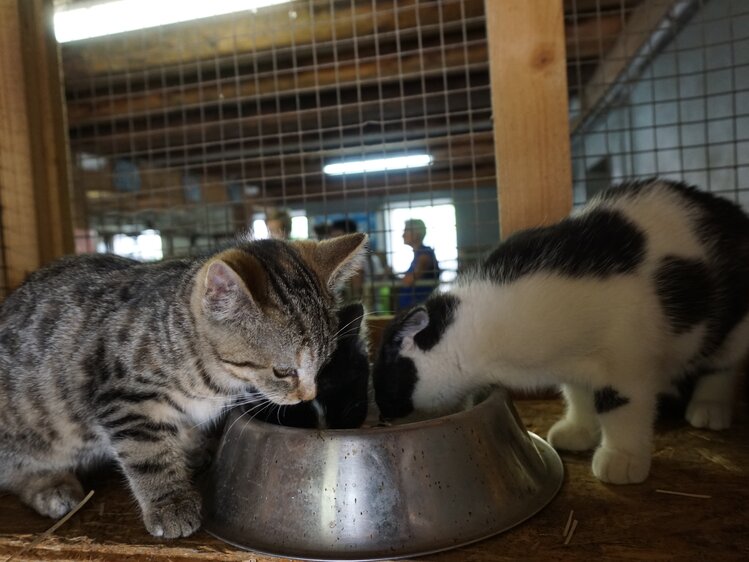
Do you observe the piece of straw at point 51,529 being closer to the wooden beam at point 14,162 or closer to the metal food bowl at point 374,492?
the metal food bowl at point 374,492

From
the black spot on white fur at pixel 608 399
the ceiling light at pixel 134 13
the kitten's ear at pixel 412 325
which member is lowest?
the black spot on white fur at pixel 608 399

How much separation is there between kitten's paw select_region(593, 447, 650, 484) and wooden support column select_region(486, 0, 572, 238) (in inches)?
25.5

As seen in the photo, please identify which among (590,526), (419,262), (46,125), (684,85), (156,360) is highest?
(684,85)

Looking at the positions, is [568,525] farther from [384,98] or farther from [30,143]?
[384,98]

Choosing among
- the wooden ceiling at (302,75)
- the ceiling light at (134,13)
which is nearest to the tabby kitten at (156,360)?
the wooden ceiling at (302,75)

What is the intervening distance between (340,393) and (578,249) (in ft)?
2.11

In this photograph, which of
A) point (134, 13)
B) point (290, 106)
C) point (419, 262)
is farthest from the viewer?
point (290, 106)

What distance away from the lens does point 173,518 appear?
108 cm

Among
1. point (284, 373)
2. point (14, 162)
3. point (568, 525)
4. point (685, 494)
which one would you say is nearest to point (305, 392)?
point (284, 373)

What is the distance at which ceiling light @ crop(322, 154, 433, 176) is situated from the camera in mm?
2709

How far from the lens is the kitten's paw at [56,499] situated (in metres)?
1.23

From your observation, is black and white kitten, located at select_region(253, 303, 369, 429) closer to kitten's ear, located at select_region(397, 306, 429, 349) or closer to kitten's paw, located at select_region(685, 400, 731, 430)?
kitten's ear, located at select_region(397, 306, 429, 349)

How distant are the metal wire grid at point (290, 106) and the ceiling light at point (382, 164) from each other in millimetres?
58

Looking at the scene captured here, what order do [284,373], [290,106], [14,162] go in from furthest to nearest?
[290,106] → [14,162] → [284,373]
